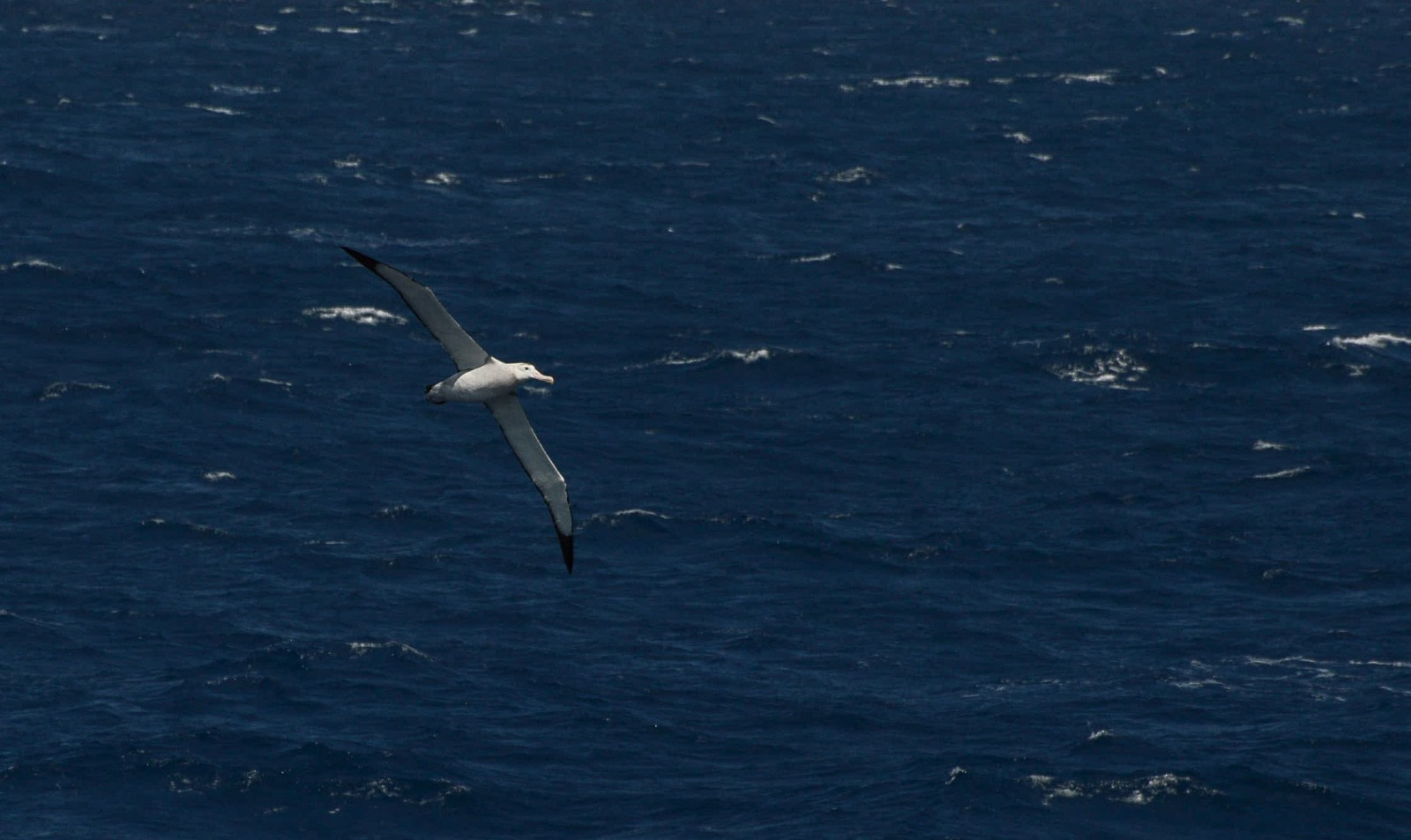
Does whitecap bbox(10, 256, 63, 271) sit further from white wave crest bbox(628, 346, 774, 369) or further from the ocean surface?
white wave crest bbox(628, 346, 774, 369)

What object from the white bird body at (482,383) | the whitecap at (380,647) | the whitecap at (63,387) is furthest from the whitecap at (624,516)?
the white bird body at (482,383)

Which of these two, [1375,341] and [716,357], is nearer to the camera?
[716,357]

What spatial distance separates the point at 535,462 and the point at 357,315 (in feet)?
233

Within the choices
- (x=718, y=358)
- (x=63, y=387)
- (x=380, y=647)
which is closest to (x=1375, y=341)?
(x=718, y=358)

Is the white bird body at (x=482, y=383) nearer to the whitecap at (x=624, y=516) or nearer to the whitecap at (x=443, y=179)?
the whitecap at (x=624, y=516)

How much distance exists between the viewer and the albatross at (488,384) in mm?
49562

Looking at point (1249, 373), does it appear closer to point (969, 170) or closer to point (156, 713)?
point (969, 170)

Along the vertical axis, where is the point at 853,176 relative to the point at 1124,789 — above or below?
above

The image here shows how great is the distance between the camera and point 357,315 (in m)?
123

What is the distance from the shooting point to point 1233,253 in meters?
142

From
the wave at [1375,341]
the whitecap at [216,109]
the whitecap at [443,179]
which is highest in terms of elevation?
the whitecap at [216,109]

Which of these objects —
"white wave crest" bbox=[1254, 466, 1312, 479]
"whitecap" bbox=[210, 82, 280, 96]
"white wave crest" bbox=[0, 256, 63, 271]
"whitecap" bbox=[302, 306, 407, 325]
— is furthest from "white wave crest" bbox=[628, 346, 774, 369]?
"whitecap" bbox=[210, 82, 280, 96]

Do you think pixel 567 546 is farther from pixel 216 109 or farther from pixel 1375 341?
pixel 216 109

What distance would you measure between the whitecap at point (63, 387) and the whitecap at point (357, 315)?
15.5 meters
